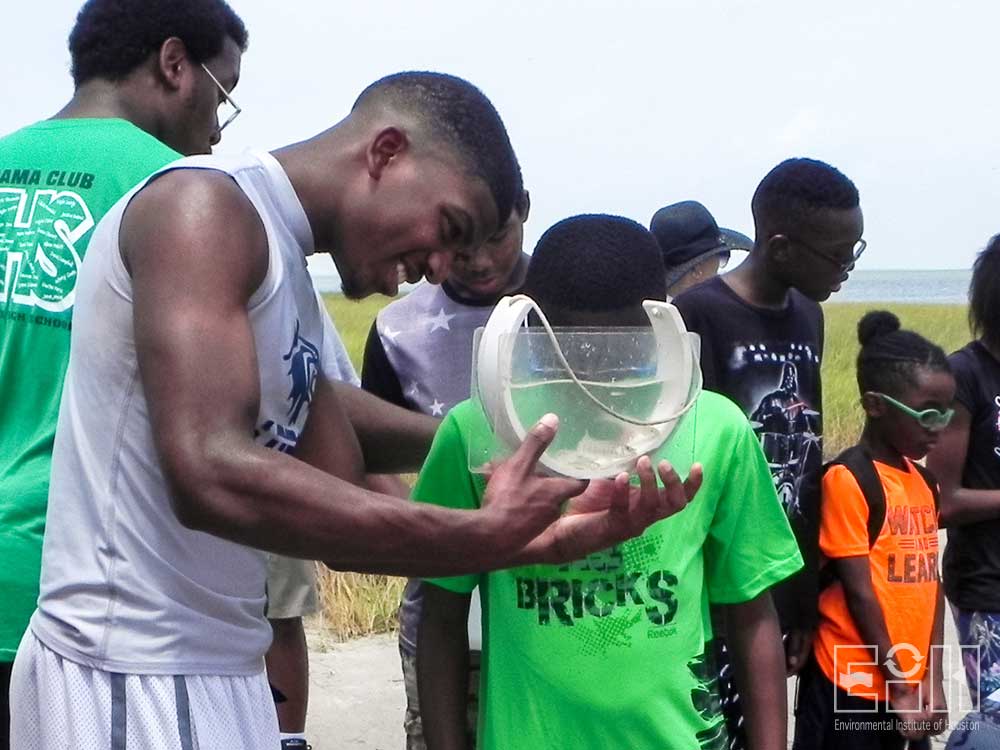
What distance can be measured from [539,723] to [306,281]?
2.83ft

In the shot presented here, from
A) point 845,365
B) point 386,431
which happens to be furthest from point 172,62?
point 845,365

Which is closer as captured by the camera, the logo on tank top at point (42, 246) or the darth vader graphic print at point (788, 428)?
the logo on tank top at point (42, 246)

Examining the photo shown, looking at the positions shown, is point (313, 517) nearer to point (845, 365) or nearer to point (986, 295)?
point (986, 295)

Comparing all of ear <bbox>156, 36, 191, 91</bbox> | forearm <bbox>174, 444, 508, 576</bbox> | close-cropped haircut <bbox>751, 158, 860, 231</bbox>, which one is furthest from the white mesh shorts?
close-cropped haircut <bbox>751, 158, 860, 231</bbox>

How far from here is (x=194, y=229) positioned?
191cm

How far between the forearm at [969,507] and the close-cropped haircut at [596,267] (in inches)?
81.7

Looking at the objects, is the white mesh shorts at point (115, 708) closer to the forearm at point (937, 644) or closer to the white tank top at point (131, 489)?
the white tank top at point (131, 489)

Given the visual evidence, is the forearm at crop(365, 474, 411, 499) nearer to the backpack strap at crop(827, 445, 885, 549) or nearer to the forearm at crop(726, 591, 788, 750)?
the forearm at crop(726, 591, 788, 750)

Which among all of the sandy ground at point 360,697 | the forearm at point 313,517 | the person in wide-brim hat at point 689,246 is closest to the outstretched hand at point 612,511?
the forearm at point 313,517

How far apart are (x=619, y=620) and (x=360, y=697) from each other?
3.65m

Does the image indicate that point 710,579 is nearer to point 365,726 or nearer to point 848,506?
point 848,506

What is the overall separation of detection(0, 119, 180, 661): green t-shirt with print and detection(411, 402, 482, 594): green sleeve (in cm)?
68

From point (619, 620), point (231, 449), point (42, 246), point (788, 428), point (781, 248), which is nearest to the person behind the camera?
point (231, 449)

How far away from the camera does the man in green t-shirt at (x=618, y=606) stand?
2443 mm
